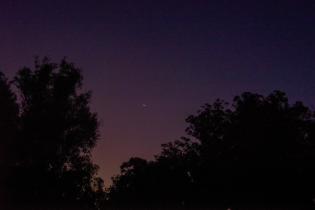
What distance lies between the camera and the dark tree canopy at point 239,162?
172 ft

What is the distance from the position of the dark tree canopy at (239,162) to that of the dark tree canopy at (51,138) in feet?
33.0

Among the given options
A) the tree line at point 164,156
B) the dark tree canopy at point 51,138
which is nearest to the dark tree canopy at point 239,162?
the tree line at point 164,156

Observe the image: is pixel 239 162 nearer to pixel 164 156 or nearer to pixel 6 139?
pixel 164 156

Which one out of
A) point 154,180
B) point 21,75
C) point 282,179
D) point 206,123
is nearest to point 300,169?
point 282,179

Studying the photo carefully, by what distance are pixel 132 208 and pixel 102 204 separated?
6445 millimetres

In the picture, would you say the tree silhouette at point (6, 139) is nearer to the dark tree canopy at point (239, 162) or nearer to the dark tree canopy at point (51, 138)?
the dark tree canopy at point (51, 138)

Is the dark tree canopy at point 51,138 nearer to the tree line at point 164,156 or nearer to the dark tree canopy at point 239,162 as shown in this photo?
the tree line at point 164,156

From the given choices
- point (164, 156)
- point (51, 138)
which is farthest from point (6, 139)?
point (164, 156)

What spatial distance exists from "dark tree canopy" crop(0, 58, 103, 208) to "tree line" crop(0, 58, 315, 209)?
103 mm

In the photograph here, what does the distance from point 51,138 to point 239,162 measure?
21.3 meters

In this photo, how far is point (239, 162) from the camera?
53812mm

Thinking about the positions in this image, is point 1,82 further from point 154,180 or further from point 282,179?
point 282,179

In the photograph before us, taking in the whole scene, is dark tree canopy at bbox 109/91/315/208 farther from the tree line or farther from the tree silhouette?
the tree silhouette

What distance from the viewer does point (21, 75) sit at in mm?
50844
